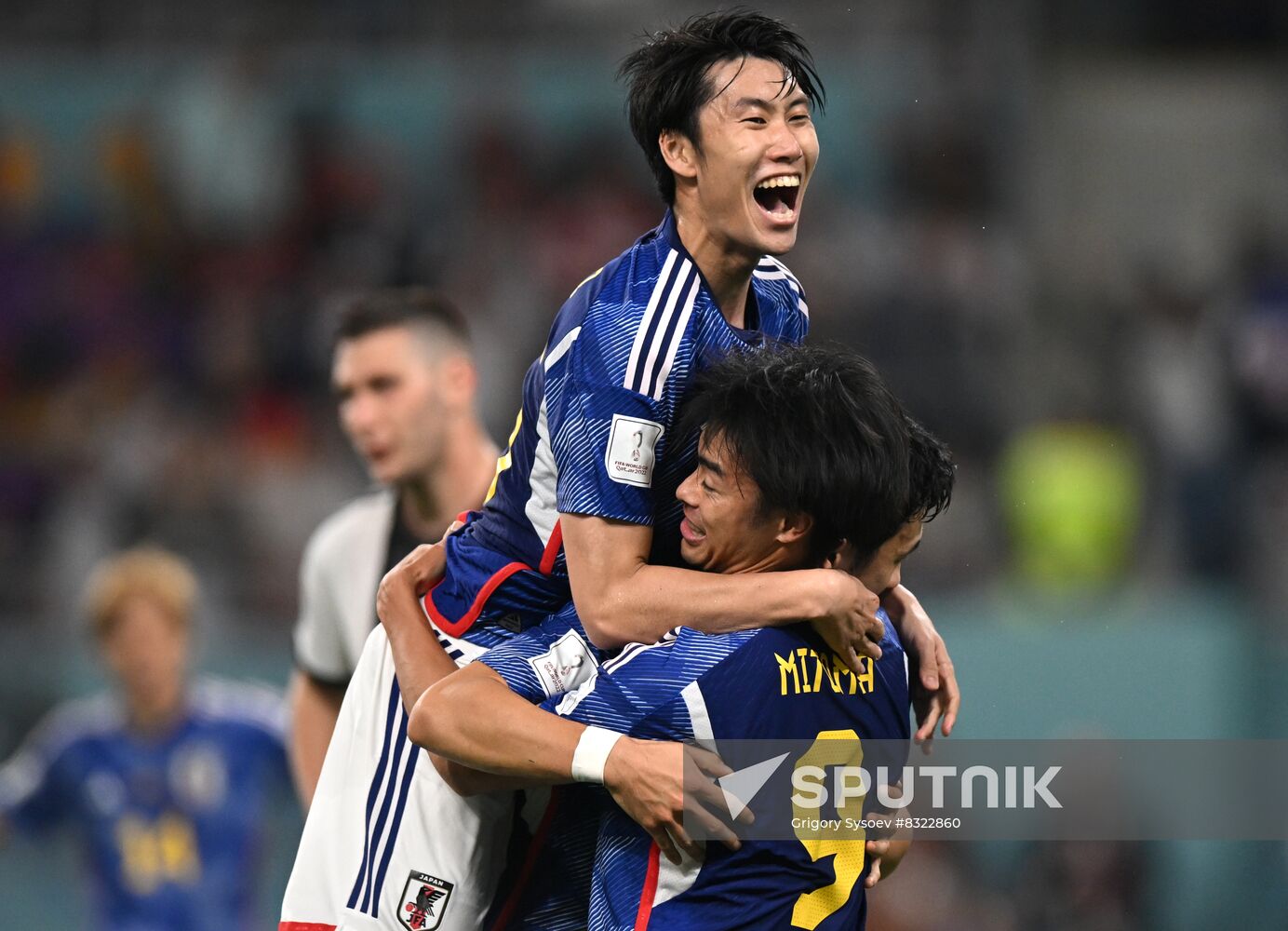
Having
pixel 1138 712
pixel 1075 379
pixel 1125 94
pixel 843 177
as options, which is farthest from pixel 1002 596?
pixel 1125 94

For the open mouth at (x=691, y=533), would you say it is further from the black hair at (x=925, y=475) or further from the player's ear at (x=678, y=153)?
the player's ear at (x=678, y=153)

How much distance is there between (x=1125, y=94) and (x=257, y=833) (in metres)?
9.04

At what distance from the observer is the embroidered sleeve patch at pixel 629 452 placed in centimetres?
333

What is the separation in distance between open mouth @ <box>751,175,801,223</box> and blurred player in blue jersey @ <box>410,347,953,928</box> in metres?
0.36

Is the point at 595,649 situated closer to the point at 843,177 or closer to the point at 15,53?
the point at 843,177

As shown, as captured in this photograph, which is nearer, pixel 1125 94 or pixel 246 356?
pixel 246 356

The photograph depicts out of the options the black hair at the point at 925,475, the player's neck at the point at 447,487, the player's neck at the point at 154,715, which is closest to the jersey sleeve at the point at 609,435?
the black hair at the point at 925,475

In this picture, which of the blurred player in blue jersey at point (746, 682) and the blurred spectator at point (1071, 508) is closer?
the blurred player in blue jersey at point (746, 682)

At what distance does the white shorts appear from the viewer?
365 centimetres

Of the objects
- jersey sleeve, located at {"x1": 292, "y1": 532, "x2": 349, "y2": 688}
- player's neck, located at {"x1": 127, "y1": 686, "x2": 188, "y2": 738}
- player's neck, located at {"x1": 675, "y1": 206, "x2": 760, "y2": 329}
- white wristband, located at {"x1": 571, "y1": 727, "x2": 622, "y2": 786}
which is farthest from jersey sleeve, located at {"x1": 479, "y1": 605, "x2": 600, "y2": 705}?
player's neck, located at {"x1": 127, "y1": 686, "x2": 188, "y2": 738}

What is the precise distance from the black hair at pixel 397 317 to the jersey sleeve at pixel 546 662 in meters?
2.54

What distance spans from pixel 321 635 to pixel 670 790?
115 inches

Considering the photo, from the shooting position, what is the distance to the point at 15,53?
12438 mm

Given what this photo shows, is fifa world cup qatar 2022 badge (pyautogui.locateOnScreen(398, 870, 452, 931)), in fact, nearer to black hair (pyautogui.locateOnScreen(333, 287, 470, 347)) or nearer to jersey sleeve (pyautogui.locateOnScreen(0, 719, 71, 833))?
black hair (pyautogui.locateOnScreen(333, 287, 470, 347))
